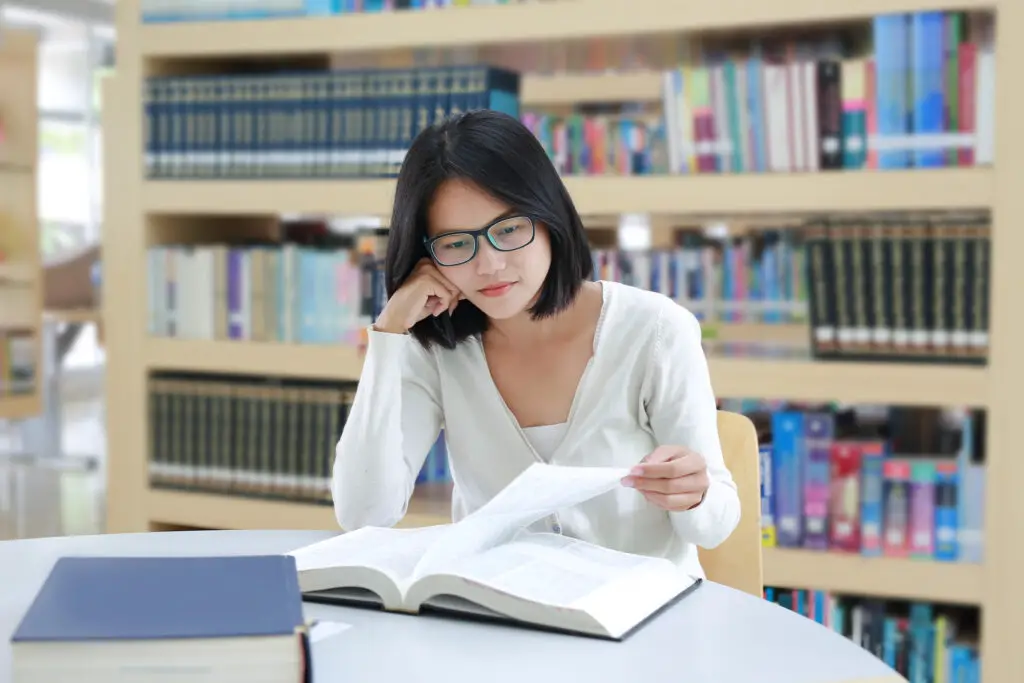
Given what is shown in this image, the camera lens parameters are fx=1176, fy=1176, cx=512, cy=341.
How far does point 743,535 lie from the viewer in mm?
1526

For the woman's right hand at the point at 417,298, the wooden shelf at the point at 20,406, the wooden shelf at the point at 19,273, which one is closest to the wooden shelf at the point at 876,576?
the woman's right hand at the point at 417,298

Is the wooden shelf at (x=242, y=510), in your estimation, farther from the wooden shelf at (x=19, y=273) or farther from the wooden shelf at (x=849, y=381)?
the wooden shelf at (x=19, y=273)

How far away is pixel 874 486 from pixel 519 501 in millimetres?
1567

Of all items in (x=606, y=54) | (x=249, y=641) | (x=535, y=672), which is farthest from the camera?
(x=606, y=54)

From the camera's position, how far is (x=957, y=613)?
2564 millimetres

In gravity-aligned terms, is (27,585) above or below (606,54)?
below

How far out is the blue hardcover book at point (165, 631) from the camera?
2.67 ft

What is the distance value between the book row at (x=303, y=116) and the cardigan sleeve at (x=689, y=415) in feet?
4.27

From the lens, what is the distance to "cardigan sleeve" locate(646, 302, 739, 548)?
141 centimetres

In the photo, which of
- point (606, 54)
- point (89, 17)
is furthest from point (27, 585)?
point (89, 17)

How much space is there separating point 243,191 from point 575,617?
7.15 ft

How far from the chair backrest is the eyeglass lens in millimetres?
401

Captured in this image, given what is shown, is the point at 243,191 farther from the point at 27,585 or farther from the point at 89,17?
the point at 89,17

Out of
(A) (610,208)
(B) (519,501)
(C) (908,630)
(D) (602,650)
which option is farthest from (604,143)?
(D) (602,650)
